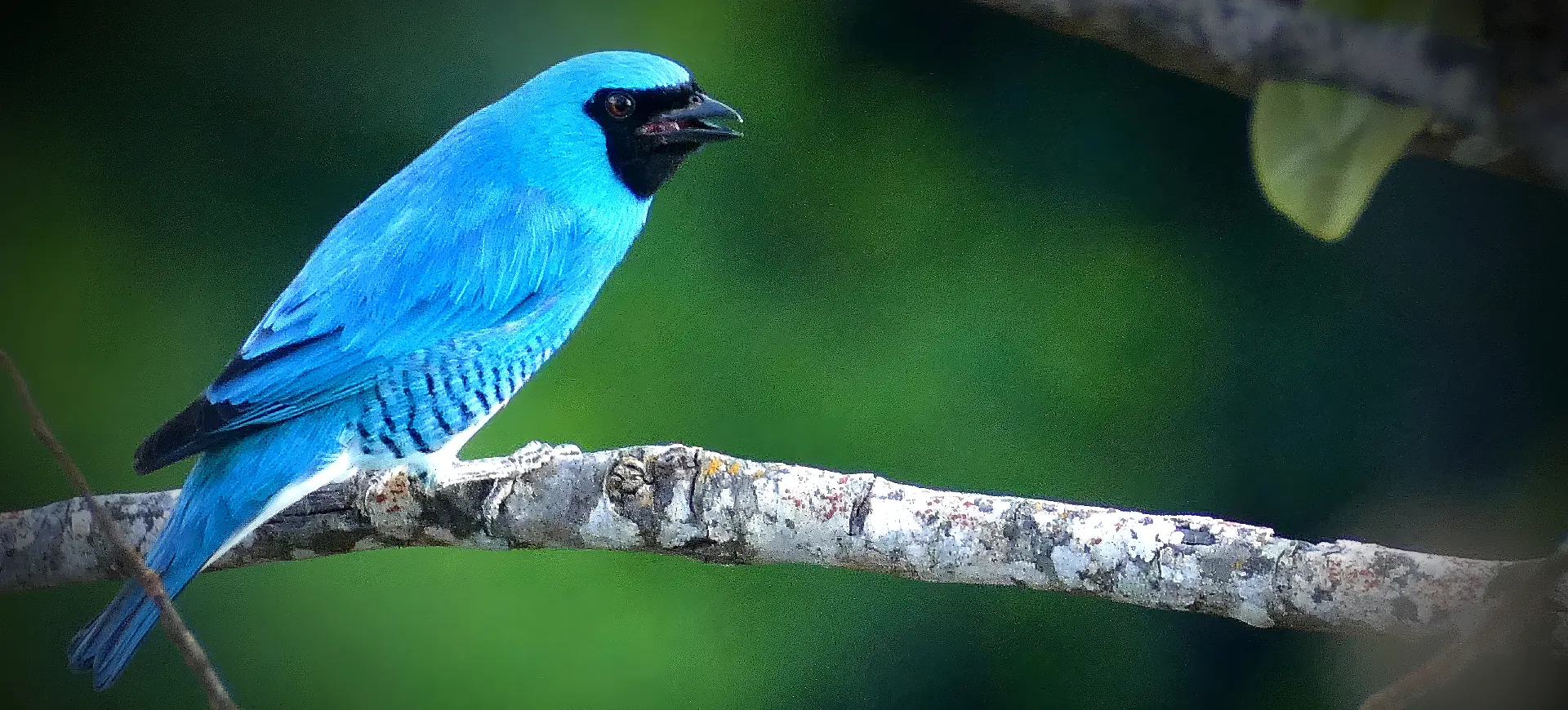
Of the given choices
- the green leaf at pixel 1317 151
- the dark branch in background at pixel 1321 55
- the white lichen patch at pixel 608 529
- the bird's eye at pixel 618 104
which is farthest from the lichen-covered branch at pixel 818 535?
the dark branch in background at pixel 1321 55

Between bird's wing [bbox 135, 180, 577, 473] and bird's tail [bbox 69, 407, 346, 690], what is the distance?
0.03 m

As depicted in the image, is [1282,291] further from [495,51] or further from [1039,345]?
[495,51]

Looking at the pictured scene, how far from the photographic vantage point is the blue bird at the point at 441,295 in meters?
1.59

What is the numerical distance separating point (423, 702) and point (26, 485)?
0.62 metres

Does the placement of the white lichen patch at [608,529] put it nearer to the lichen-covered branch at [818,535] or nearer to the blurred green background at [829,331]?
the lichen-covered branch at [818,535]

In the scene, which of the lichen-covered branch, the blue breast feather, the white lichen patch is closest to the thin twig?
the lichen-covered branch

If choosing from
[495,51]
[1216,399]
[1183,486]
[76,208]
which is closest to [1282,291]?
[1216,399]

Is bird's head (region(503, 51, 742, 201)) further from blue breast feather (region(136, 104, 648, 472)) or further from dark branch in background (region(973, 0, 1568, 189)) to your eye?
dark branch in background (region(973, 0, 1568, 189))

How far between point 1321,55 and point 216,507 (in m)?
1.36

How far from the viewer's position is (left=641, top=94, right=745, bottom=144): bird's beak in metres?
1.77

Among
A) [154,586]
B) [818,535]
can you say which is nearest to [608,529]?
[818,535]

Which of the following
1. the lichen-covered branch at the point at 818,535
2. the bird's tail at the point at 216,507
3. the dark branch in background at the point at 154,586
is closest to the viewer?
the dark branch in background at the point at 154,586

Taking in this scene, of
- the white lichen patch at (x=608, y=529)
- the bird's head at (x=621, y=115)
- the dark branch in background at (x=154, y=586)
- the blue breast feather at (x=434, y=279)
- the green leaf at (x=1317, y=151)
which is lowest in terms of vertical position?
the dark branch in background at (x=154, y=586)

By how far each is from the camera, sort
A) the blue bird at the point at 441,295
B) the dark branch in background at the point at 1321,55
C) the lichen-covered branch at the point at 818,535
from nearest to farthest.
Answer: the dark branch in background at the point at 1321,55 → the lichen-covered branch at the point at 818,535 → the blue bird at the point at 441,295
